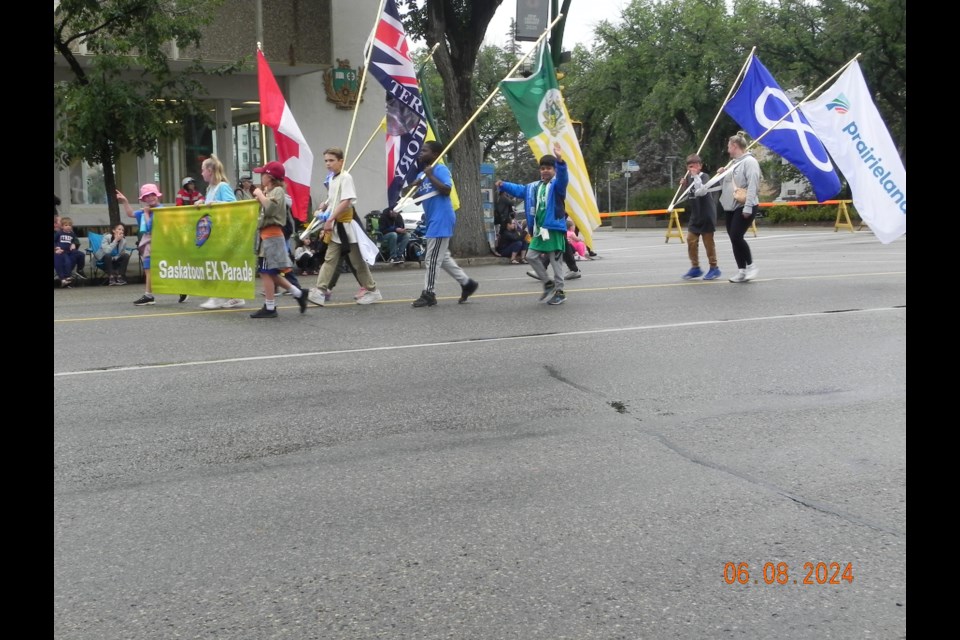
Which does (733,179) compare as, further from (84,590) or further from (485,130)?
(485,130)

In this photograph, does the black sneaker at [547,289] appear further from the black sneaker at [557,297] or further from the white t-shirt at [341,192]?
the white t-shirt at [341,192]

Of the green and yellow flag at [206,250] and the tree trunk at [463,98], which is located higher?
the tree trunk at [463,98]

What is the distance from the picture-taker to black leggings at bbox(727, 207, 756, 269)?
46.2 ft

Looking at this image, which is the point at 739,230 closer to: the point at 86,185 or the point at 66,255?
the point at 66,255

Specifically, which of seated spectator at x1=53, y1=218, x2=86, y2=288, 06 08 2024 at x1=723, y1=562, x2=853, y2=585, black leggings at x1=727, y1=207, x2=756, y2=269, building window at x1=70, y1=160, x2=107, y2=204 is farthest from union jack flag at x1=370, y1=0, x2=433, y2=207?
06 08 2024 at x1=723, y1=562, x2=853, y2=585

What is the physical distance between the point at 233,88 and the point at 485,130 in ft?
151

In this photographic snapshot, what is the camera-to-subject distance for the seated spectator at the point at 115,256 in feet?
59.9

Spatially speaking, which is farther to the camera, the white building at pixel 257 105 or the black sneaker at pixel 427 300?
the white building at pixel 257 105

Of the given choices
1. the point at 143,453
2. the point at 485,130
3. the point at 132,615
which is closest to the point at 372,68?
the point at 143,453

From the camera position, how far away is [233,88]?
83.6 feet

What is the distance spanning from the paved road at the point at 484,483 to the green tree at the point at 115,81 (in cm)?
866

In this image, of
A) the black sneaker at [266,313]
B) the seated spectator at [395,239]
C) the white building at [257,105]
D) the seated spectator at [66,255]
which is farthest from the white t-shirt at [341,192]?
the white building at [257,105]

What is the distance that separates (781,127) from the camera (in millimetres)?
14828

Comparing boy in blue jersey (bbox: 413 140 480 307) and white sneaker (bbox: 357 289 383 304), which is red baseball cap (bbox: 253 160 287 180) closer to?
boy in blue jersey (bbox: 413 140 480 307)
